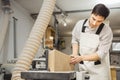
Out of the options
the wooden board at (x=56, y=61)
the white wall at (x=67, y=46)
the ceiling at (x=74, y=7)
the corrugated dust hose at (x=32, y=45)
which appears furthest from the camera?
the white wall at (x=67, y=46)

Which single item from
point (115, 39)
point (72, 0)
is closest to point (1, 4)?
point (72, 0)

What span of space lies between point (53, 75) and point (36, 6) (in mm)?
4196

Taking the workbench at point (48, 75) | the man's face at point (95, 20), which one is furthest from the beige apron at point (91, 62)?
A: the workbench at point (48, 75)

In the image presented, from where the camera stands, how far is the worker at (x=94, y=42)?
2273 mm

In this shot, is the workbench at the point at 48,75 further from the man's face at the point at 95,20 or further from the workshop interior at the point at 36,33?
the man's face at the point at 95,20

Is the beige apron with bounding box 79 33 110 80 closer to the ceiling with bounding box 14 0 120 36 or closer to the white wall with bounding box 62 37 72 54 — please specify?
the ceiling with bounding box 14 0 120 36

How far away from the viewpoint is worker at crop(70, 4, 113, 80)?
2.27 meters

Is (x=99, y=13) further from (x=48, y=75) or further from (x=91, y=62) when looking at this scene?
(x=48, y=75)

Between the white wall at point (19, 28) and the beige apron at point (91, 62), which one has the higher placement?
the white wall at point (19, 28)

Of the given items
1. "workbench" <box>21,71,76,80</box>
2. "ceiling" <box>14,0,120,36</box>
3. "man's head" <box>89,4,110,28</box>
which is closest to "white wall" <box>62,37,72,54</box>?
"ceiling" <box>14,0,120,36</box>

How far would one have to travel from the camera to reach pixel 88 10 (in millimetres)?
5566

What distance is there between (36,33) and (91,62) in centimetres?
75

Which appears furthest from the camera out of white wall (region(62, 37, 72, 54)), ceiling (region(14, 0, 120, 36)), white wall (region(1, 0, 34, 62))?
white wall (region(62, 37, 72, 54))

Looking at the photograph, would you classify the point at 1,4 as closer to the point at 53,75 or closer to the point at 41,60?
the point at 41,60
